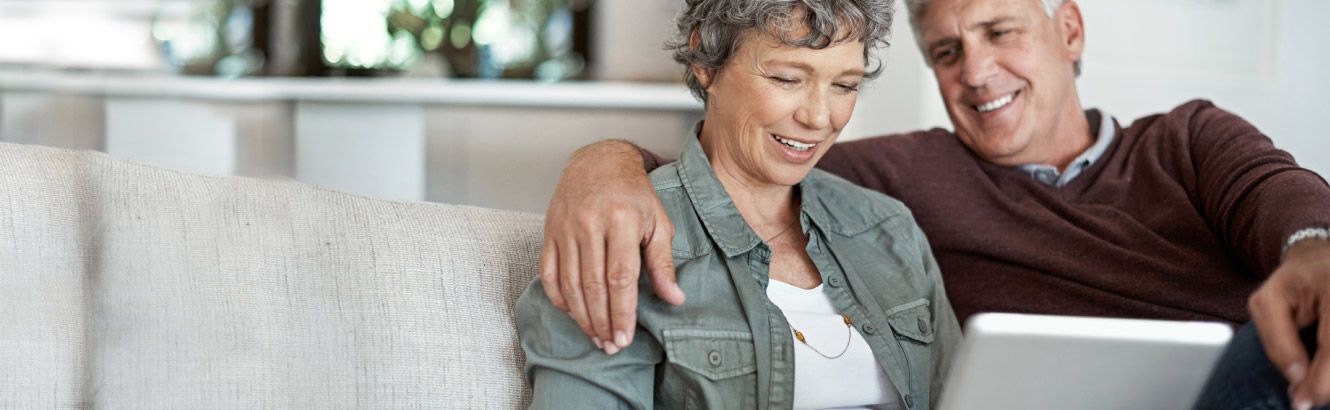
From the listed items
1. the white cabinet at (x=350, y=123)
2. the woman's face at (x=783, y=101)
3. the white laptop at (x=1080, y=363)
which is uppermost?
the woman's face at (x=783, y=101)

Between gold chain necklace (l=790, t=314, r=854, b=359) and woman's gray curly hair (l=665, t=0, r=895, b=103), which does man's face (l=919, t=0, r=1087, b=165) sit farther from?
gold chain necklace (l=790, t=314, r=854, b=359)

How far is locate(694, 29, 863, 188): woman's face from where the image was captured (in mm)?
1224

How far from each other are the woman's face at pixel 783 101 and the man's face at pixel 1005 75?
1.55 ft

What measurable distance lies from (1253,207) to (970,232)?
1.28ft

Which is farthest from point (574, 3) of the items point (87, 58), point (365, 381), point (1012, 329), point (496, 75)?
point (1012, 329)

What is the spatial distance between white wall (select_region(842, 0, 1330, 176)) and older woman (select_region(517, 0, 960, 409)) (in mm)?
1349

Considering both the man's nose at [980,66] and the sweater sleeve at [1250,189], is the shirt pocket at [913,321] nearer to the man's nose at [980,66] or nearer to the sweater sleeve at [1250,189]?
the sweater sleeve at [1250,189]

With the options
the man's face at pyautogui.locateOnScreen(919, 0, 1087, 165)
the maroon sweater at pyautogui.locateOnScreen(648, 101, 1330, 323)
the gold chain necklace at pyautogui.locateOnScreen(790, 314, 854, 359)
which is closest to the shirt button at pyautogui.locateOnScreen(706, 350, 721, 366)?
the gold chain necklace at pyautogui.locateOnScreen(790, 314, 854, 359)

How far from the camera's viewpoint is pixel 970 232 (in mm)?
1575

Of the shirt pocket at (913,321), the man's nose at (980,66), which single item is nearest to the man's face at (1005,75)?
the man's nose at (980,66)

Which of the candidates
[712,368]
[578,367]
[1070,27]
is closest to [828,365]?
[712,368]

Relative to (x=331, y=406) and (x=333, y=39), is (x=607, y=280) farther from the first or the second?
(x=333, y=39)

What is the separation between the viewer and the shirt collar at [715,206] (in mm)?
1227

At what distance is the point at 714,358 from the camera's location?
3.71 feet
